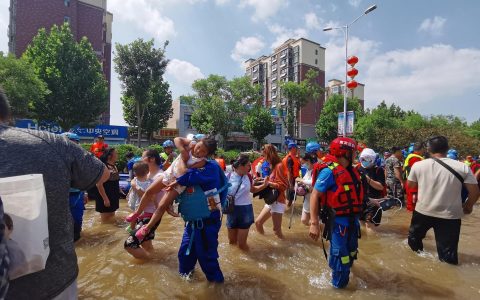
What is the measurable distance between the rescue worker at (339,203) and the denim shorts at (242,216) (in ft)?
5.17

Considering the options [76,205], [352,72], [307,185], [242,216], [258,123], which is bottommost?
[242,216]

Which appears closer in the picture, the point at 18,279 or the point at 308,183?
the point at 18,279

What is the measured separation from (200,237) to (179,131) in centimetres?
4068

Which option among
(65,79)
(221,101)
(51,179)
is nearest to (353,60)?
(51,179)

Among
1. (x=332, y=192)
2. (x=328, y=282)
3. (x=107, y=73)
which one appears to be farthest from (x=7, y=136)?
(x=107, y=73)

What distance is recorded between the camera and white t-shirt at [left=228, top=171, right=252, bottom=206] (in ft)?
16.5

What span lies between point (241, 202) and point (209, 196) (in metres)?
1.59

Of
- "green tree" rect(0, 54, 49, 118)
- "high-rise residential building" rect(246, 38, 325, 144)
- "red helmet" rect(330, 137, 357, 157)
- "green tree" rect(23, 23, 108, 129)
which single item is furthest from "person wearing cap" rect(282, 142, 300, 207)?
"high-rise residential building" rect(246, 38, 325, 144)

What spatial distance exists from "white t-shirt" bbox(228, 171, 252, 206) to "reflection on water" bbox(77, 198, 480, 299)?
92 centimetres

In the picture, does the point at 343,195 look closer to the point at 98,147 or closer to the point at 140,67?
the point at 98,147

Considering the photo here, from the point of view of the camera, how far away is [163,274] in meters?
4.23

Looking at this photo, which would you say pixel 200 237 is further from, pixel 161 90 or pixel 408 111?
pixel 408 111

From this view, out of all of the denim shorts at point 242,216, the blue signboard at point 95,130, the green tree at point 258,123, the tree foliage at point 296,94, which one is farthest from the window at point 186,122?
the denim shorts at point 242,216

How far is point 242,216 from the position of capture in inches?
200
